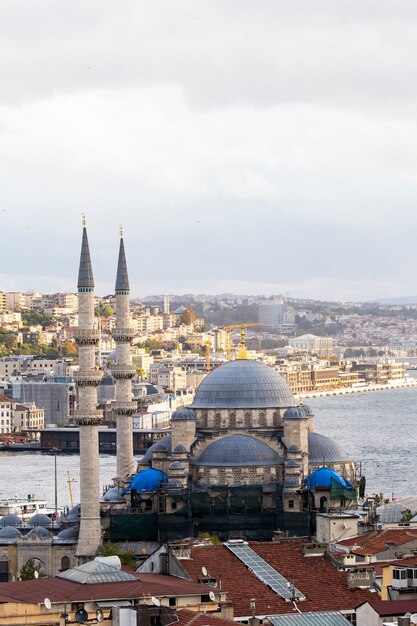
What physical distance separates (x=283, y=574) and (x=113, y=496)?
51.5 ft

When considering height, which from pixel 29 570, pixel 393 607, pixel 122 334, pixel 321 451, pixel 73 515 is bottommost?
pixel 29 570

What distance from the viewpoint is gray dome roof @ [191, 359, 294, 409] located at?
43875 millimetres

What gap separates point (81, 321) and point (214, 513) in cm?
468

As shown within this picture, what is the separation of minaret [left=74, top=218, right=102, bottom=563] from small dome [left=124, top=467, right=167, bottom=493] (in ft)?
7.22

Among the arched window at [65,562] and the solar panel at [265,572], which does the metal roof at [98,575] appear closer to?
the solar panel at [265,572]

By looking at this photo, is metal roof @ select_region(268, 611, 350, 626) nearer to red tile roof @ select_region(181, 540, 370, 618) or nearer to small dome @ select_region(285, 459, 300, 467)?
red tile roof @ select_region(181, 540, 370, 618)

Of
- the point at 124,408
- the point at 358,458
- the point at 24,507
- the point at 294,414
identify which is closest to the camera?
the point at 294,414

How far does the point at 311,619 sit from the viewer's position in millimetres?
24094

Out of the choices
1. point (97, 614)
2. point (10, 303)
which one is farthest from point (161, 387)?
point (97, 614)

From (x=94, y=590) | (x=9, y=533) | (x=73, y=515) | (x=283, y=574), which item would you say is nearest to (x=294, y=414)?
(x=73, y=515)

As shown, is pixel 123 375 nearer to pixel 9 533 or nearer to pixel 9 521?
pixel 9 521

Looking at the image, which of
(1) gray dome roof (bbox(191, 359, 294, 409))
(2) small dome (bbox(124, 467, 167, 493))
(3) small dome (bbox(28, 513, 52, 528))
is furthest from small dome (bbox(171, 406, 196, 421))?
(3) small dome (bbox(28, 513, 52, 528))

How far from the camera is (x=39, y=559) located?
135ft

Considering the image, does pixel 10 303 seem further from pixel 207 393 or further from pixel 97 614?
pixel 97 614
